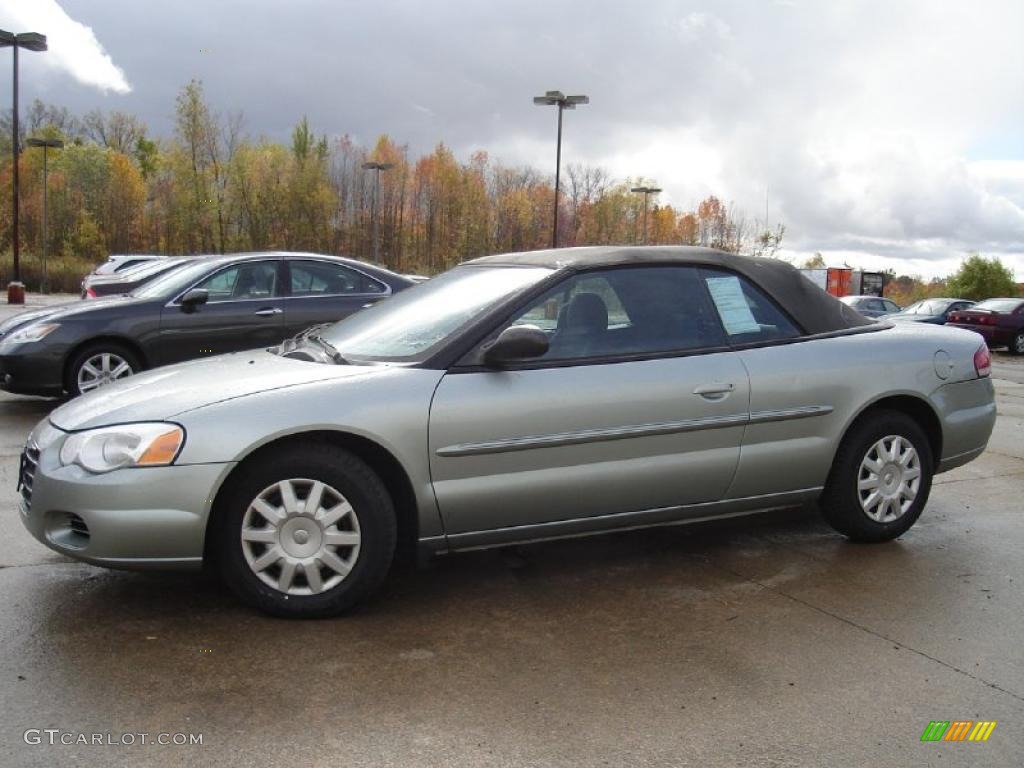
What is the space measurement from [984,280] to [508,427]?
49.2 metres

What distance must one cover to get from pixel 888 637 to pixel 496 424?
1741mm

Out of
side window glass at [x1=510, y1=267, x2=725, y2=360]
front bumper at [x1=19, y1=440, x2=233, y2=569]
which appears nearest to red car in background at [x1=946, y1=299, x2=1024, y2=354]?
side window glass at [x1=510, y1=267, x2=725, y2=360]

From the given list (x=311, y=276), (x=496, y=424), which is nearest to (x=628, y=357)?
(x=496, y=424)

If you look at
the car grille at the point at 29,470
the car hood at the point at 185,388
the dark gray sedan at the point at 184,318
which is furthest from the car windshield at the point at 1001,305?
the car grille at the point at 29,470

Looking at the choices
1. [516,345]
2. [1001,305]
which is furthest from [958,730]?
[1001,305]

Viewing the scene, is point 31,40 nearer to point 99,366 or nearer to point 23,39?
point 23,39

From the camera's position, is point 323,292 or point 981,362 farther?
point 323,292

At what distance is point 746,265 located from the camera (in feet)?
15.5

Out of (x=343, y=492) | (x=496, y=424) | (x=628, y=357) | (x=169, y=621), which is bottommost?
(x=169, y=621)

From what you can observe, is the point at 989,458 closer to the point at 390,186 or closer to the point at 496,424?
the point at 496,424

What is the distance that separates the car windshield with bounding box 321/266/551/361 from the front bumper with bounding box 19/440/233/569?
941 millimetres

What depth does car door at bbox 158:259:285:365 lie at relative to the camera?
28.2ft

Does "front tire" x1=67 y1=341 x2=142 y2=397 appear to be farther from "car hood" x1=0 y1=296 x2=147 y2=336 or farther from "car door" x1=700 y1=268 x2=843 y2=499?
"car door" x1=700 y1=268 x2=843 y2=499

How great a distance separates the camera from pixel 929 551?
4.84 m
